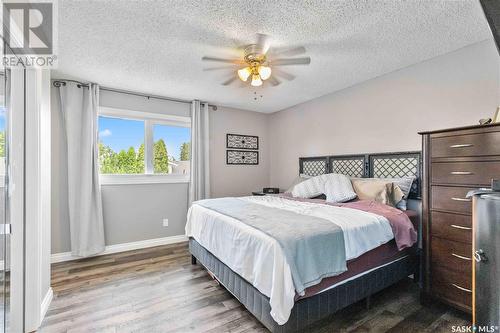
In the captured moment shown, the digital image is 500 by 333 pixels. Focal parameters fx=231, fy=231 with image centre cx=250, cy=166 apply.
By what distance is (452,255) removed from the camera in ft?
6.57

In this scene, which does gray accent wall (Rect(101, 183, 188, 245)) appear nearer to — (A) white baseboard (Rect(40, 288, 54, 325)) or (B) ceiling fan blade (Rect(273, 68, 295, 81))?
(A) white baseboard (Rect(40, 288, 54, 325))

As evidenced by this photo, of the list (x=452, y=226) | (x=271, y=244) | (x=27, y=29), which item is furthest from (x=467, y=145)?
(x=27, y=29)

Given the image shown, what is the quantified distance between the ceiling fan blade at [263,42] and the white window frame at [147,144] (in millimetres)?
2381

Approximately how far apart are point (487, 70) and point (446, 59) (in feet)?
1.36

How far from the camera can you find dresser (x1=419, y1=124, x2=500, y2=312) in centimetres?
183

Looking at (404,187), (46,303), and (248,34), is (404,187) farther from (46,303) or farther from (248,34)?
(46,303)

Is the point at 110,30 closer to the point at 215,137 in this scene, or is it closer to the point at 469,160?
the point at 215,137

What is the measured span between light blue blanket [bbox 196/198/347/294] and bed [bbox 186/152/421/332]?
0.04 ft

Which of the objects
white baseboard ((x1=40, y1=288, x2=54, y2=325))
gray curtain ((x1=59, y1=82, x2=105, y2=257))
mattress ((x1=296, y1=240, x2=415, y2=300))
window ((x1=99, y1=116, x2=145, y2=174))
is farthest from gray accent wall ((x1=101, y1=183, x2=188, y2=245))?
mattress ((x1=296, y1=240, x2=415, y2=300))

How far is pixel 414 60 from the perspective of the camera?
2729mm

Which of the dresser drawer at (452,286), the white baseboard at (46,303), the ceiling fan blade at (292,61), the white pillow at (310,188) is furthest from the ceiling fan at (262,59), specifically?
the white baseboard at (46,303)

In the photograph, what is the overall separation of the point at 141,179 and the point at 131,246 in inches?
43.1

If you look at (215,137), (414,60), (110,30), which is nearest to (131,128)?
(215,137)

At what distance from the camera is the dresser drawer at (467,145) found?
1.78 m
